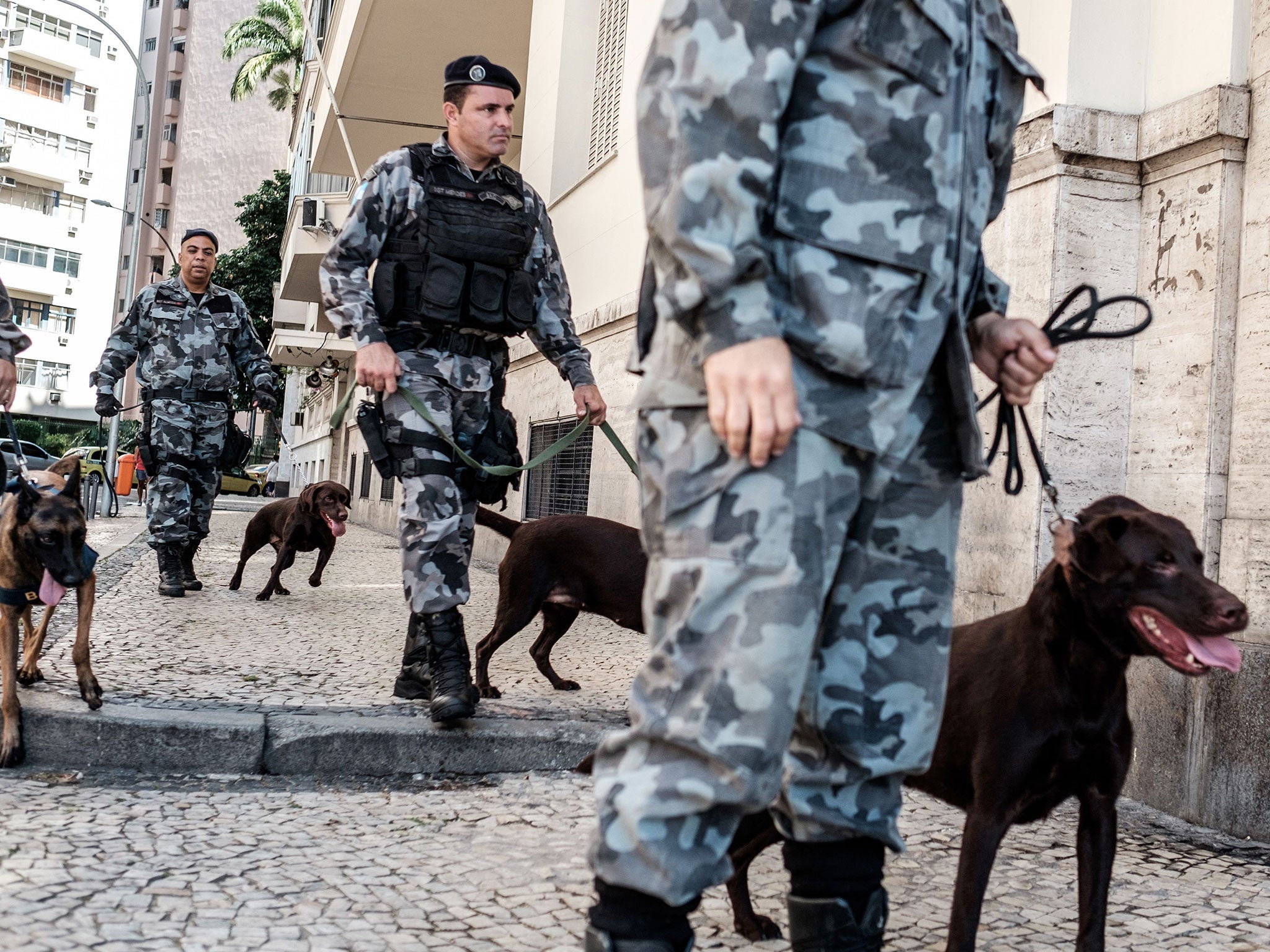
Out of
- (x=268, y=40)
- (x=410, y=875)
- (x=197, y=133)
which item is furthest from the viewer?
(x=197, y=133)

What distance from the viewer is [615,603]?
15.3ft

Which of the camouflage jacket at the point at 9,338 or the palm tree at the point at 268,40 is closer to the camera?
the camouflage jacket at the point at 9,338

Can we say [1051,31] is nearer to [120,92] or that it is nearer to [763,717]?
[763,717]

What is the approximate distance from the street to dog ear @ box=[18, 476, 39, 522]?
614mm

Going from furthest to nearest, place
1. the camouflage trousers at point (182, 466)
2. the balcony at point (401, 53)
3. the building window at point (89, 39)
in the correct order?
the building window at point (89, 39) → the balcony at point (401, 53) → the camouflage trousers at point (182, 466)

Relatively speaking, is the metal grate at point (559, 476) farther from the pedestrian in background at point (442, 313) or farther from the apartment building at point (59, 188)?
the apartment building at point (59, 188)

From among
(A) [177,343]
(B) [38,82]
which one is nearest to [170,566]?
(A) [177,343]

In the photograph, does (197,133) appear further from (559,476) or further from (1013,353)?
(1013,353)

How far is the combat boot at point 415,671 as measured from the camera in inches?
174

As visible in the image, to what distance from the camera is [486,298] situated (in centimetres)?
429

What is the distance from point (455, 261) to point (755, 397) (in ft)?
9.85

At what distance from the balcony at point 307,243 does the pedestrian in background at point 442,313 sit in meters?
14.4

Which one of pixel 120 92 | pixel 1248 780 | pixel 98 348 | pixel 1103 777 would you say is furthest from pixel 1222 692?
pixel 120 92

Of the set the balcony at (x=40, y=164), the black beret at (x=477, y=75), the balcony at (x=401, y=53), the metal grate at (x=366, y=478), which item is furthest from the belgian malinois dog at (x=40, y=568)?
the balcony at (x=40, y=164)
